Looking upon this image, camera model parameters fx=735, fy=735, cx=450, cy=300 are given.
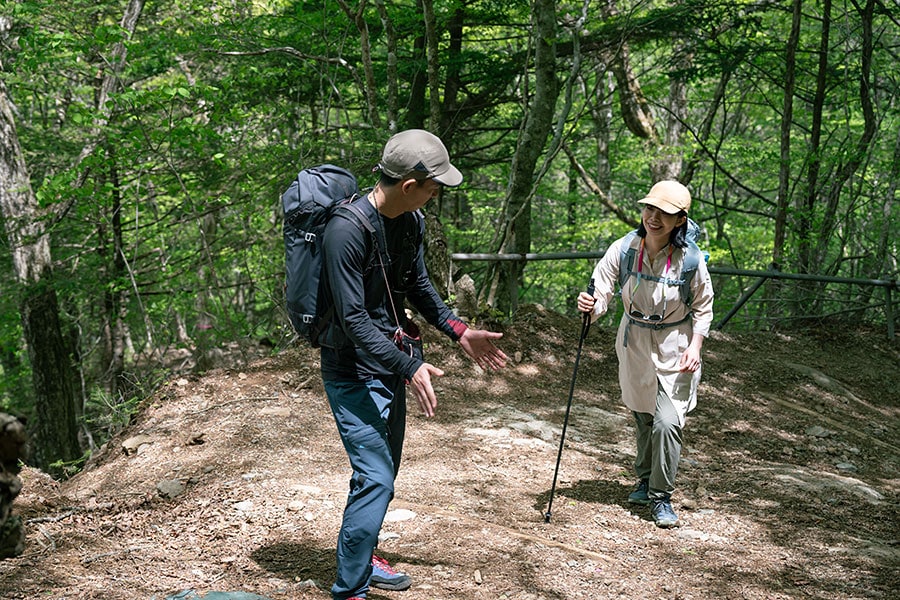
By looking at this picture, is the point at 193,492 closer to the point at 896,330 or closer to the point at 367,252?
the point at 367,252

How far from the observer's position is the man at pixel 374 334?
111 inches

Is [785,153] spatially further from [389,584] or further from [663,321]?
[389,584]

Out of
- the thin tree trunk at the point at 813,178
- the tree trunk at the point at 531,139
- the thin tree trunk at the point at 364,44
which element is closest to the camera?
the thin tree trunk at the point at 364,44

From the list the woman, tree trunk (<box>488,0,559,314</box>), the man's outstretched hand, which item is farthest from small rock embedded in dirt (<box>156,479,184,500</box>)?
tree trunk (<box>488,0,559,314</box>)

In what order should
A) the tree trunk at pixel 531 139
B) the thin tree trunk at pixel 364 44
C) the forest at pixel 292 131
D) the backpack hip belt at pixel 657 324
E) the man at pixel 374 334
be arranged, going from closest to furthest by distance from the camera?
the man at pixel 374 334 → the backpack hip belt at pixel 657 324 → the thin tree trunk at pixel 364 44 → the tree trunk at pixel 531 139 → the forest at pixel 292 131

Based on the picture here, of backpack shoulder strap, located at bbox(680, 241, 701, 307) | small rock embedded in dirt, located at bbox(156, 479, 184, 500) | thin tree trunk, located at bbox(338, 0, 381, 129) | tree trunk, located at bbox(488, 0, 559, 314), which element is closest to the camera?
backpack shoulder strap, located at bbox(680, 241, 701, 307)

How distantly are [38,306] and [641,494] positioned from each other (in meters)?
8.80

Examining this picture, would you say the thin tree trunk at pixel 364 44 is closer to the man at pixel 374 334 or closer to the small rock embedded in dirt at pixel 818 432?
the man at pixel 374 334

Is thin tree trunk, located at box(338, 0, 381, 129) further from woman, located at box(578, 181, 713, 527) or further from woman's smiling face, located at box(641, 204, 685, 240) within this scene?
woman's smiling face, located at box(641, 204, 685, 240)

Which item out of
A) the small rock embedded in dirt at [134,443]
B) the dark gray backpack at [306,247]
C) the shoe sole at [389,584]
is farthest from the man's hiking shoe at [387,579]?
the small rock embedded in dirt at [134,443]

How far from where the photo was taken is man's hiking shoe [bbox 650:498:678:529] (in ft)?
14.4

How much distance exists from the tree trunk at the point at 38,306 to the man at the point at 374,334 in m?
8.21

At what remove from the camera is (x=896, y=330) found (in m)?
9.41

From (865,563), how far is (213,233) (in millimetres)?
11504
